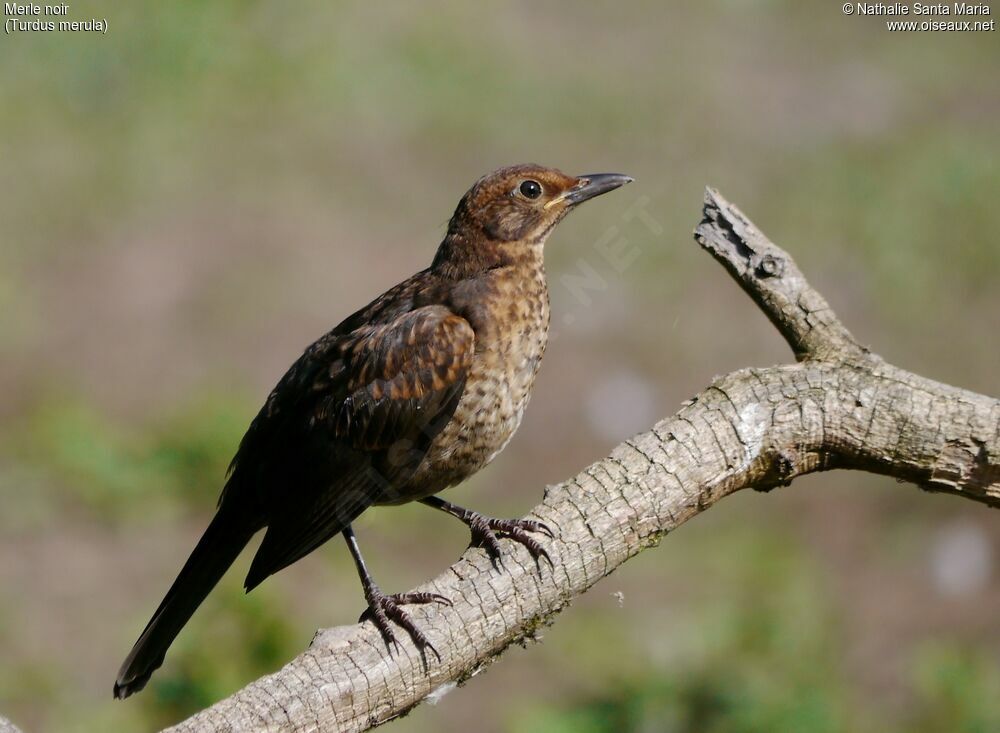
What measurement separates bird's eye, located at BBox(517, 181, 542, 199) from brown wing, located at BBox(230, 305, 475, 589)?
53 cm

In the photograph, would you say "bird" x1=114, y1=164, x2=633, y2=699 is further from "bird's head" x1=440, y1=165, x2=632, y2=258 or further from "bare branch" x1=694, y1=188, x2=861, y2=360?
"bare branch" x1=694, y1=188, x2=861, y2=360

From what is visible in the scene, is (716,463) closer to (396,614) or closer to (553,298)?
(396,614)

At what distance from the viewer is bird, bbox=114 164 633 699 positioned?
3.98 metres

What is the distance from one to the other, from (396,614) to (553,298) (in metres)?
4.28

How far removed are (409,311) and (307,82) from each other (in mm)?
5901

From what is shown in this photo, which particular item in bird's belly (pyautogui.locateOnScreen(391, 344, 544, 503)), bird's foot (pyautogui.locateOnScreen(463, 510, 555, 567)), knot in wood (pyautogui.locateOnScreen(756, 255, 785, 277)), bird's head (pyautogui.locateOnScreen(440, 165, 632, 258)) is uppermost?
bird's head (pyautogui.locateOnScreen(440, 165, 632, 258))

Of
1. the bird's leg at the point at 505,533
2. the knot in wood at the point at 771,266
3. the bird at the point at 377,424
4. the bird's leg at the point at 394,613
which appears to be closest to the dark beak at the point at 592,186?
the bird at the point at 377,424

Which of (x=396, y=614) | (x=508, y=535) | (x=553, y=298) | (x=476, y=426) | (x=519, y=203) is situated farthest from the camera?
(x=553, y=298)

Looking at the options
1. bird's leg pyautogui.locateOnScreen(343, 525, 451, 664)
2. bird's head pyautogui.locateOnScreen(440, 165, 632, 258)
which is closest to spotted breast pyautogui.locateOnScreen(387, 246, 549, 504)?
bird's head pyautogui.locateOnScreen(440, 165, 632, 258)

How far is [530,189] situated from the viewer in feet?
14.4

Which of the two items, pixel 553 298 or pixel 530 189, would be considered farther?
pixel 553 298

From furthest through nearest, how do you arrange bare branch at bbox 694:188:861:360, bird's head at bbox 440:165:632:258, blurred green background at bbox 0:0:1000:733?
blurred green background at bbox 0:0:1000:733 → bird's head at bbox 440:165:632:258 → bare branch at bbox 694:188:861:360

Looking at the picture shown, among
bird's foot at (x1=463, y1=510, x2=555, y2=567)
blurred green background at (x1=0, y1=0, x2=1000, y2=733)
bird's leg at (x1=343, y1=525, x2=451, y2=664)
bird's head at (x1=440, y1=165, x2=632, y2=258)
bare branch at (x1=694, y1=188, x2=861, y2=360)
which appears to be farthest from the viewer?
blurred green background at (x1=0, y1=0, x2=1000, y2=733)

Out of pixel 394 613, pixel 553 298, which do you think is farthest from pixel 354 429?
pixel 553 298
